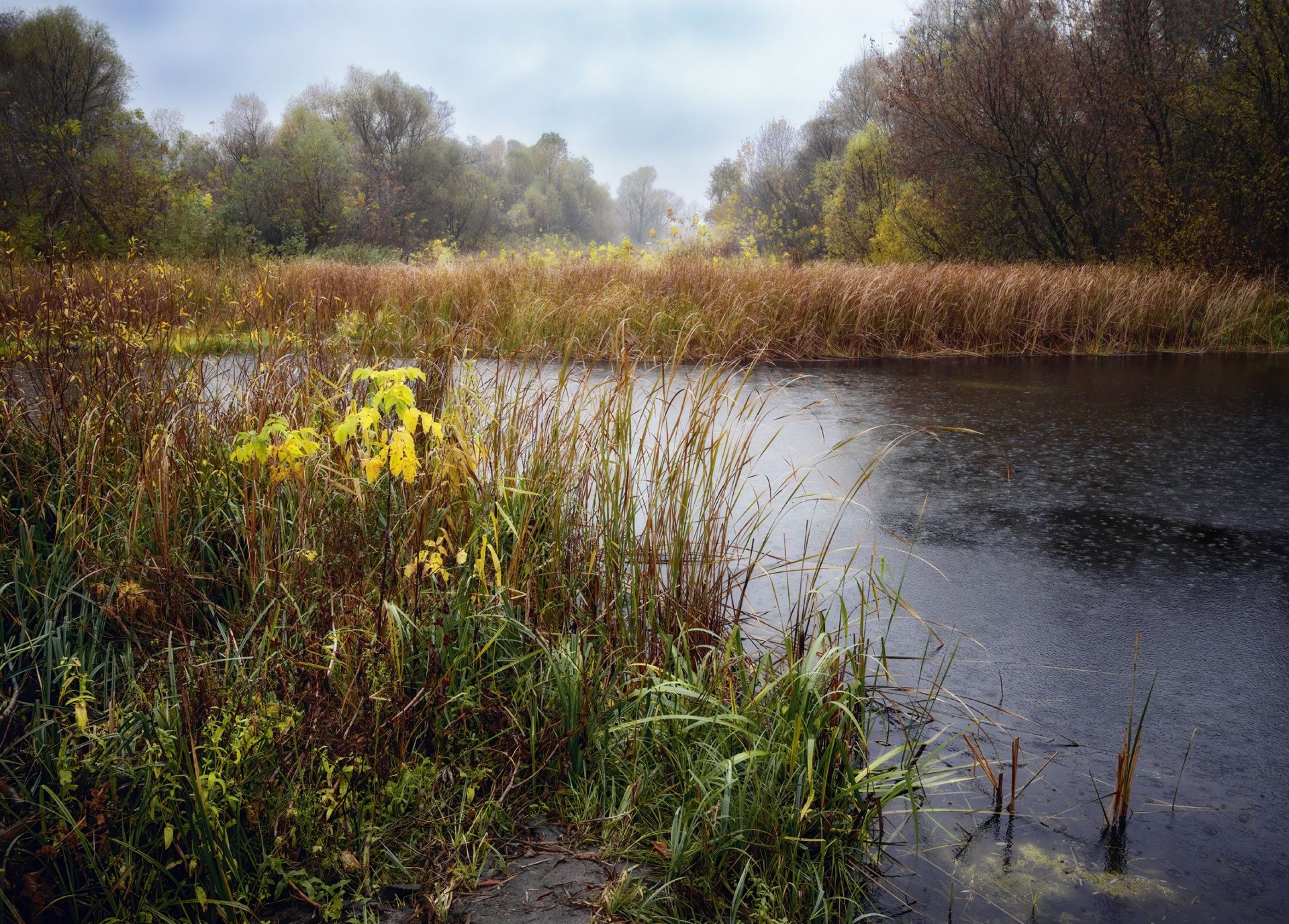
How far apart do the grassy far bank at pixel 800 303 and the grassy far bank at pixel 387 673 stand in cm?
469

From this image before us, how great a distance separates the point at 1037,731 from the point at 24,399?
12.0 feet

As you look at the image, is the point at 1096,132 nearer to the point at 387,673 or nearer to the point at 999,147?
the point at 999,147

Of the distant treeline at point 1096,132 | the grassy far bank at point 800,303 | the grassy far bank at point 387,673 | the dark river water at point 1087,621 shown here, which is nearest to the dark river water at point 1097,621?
the dark river water at point 1087,621

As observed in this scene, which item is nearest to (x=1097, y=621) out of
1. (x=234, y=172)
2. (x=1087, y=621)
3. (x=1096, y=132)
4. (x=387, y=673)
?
(x=1087, y=621)

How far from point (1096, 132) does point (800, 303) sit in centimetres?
1130

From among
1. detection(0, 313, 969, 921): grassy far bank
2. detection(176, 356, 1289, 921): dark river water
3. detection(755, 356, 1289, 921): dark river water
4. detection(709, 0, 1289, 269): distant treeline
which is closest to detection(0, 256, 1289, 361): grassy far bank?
detection(176, 356, 1289, 921): dark river water

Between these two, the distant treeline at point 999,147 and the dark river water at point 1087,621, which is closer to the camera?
the dark river water at point 1087,621

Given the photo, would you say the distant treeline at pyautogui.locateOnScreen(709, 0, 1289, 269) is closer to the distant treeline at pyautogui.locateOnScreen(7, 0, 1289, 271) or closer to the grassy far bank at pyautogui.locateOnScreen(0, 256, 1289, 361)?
the distant treeline at pyautogui.locateOnScreen(7, 0, 1289, 271)

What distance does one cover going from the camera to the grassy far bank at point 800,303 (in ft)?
30.1

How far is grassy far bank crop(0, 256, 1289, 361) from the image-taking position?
9.16 metres

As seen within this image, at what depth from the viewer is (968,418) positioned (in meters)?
6.90

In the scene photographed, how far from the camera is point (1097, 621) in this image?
323cm

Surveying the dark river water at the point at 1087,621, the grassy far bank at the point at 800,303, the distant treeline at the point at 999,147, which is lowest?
the dark river water at the point at 1087,621

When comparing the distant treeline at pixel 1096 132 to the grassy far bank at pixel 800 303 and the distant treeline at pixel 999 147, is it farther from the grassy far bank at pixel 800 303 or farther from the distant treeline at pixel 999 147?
the grassy far bank at pixel 800 303
